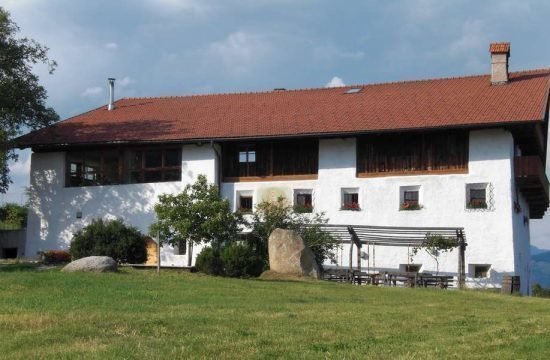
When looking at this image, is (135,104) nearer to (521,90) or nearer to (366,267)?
(366,267)

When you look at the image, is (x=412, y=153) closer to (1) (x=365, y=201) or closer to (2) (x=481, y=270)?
(1) (x=365, y=201)

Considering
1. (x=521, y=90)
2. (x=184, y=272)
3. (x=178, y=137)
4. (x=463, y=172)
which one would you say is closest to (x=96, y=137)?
(x=178, y=137)

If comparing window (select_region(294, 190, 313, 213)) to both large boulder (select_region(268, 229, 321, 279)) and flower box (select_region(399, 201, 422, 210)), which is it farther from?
large boulder (select_region(268, 229, 321, 279))

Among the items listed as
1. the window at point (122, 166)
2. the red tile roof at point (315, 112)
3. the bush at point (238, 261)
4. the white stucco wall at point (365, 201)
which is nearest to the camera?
the bush at point (238, 261)

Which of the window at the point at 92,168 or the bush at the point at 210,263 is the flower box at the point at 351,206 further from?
the window at the point at 92,168

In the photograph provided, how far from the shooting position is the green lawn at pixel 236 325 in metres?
10.4

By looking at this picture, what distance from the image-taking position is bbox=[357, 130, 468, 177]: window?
34938 mm

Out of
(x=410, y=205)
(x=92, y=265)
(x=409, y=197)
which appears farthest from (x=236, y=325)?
(x=409, y=197)

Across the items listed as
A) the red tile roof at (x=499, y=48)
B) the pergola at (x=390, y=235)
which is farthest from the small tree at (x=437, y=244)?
the red tile roof at (x=499, y=48)

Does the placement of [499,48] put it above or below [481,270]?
above

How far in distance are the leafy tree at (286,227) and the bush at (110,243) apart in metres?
4.57

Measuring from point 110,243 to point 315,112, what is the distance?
41.4 ft

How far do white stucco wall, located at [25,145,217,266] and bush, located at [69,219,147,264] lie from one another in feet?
19.2

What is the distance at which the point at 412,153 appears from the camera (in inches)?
1405
